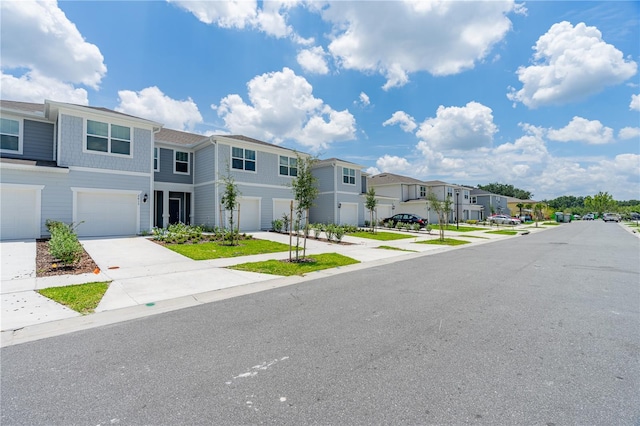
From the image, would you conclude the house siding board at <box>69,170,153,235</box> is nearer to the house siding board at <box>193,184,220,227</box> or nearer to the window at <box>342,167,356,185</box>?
the house siding board at <box>193,184,220,227</box>

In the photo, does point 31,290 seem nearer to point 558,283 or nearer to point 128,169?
point 128,169

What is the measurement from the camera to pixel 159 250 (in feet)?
39.8

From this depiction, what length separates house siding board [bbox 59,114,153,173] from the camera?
1454 centimetres

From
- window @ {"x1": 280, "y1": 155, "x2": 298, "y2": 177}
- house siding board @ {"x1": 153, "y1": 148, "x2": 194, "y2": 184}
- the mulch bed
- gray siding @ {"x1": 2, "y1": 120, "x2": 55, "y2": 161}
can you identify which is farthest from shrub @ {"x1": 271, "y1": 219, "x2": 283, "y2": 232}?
gray siding @ {"x1": 2, "y1": 120, "x2": 55, "y2": 161}

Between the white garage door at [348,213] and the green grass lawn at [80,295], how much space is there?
2159cm

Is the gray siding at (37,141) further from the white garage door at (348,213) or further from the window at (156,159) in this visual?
the white garage door at (348,213)

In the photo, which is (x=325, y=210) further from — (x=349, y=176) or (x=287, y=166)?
(x=287, y=166)

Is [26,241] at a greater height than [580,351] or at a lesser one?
greater

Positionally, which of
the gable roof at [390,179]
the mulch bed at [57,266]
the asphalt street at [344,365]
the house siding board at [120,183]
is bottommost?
the asphalt street at [344,365]

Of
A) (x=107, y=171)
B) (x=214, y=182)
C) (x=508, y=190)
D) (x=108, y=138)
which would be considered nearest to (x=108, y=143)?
(x=108, y=138)

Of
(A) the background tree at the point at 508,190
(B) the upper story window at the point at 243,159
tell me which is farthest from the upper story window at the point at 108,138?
(A) the background tree at the point at 508,190

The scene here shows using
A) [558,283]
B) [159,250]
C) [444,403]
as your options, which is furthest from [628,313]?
[159,250]

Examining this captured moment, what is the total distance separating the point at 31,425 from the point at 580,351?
5.99 m

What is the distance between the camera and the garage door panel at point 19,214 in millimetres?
13039
